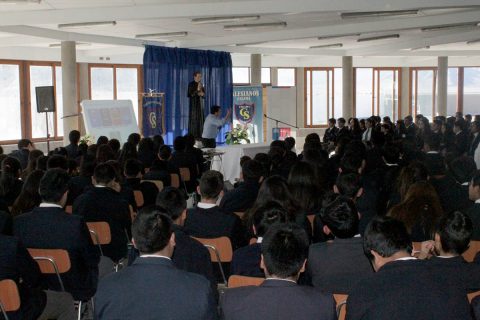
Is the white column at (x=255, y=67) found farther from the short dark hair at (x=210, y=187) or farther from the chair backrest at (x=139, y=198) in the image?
the short dark hair at (x=210, y=187)

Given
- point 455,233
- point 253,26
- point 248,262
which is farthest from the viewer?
point 253,26

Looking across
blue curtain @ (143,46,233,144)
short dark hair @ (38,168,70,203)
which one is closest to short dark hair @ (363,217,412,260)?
short dark hair @ (38,168,70,203)

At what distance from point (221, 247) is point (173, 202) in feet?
1.95

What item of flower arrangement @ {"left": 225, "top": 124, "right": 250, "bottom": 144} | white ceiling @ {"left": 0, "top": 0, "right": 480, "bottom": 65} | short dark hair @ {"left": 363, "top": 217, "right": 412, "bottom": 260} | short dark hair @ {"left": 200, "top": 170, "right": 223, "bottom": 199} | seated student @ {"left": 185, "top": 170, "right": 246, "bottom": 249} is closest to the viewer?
short dark hair @ {"left": 363, "top": 217, "right": 412, "bottom": 260}

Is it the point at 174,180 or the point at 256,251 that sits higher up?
the point at 256,251

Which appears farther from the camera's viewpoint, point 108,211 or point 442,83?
point 442,83

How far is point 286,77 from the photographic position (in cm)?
2297

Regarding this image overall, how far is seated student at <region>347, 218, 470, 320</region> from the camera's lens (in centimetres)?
263

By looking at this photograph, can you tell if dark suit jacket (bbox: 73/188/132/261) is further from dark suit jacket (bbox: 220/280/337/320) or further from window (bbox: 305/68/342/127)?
window (bbox: 305/68/342/127)

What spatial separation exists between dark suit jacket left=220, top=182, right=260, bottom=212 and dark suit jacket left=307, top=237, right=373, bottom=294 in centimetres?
239

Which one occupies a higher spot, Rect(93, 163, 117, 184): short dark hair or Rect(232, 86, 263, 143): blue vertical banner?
Rect(232, 86, 263, 143): blue vertical banner

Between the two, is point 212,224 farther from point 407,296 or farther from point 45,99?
point 45,99

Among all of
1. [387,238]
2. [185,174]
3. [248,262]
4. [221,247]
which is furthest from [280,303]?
[185,174]

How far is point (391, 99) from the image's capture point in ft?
79.2
